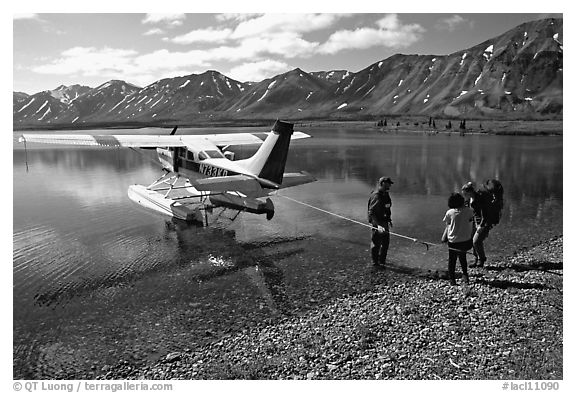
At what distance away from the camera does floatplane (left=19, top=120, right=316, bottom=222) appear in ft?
39.8

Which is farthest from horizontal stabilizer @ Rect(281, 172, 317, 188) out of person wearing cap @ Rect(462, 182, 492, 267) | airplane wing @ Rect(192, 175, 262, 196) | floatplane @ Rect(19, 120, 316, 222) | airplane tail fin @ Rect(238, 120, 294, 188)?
person wearing cap @ Rect(462, 182, 492, 267)

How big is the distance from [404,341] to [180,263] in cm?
605

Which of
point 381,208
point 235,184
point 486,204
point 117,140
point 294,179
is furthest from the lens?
point 117,140

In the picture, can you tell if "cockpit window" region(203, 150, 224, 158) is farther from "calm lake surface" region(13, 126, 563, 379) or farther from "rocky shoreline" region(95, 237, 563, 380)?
"rocky shoreline" region(95, 237, 563, 380)

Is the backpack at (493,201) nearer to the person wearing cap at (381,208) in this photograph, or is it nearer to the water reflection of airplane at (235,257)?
the person wearing cap at (381,208)

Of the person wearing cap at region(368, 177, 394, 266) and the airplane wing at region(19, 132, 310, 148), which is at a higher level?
the airplane wing at region(19, 132, 310, 148)

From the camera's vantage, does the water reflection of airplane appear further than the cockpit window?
No

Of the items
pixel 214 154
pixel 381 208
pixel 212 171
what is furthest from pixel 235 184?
pixel 381 208

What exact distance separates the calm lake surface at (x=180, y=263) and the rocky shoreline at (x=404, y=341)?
1.66 feet

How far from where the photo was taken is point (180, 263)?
9.93 m

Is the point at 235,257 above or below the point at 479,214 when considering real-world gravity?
below

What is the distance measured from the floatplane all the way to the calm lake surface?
63 cm

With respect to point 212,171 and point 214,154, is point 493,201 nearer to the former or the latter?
point 212,171

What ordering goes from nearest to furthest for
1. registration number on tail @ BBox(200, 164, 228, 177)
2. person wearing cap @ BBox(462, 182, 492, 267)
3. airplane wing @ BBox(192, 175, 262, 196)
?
Answer: person wearing cap @ BBox(462, 182, 492, 267) < airplane wing @ BBox(192, 175, 262, 196) < registration number on tail @ BBox(200, 164, 228, 177)
